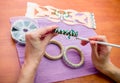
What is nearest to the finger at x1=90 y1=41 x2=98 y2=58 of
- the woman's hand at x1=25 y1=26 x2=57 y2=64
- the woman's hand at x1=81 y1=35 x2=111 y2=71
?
the woman's hand at x1=81 y1=35 x2=111 y2=71

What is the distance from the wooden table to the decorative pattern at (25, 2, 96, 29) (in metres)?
0.03

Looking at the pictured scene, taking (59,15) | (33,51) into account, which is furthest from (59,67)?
(59,15)

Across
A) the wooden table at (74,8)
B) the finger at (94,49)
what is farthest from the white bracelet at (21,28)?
the finger at (94,49)

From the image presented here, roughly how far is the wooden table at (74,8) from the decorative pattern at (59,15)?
3 cm

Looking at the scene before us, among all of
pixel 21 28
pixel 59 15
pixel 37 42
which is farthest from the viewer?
pixel 59 15

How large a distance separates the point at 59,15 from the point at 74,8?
11cm

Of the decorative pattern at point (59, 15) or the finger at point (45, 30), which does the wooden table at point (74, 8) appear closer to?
the decorative pattern at point (59, 15)

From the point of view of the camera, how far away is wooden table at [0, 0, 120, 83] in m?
0.72

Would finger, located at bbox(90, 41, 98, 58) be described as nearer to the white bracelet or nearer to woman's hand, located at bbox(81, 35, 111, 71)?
woman's hand, located at bbox(81, 35, 111, 71)

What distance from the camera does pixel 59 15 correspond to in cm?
93

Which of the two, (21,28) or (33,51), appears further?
(21,28)

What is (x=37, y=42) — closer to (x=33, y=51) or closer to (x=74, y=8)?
(x=33, y=51)

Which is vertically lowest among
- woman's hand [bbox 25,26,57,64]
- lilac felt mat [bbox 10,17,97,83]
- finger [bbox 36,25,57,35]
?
lilac felt mat [bbox 10,17,97,83]

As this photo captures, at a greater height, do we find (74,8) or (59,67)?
(74,8)
